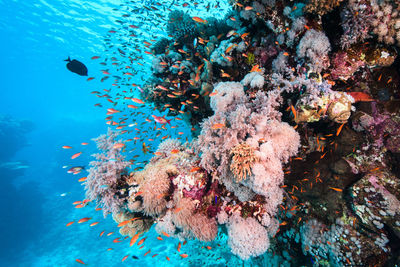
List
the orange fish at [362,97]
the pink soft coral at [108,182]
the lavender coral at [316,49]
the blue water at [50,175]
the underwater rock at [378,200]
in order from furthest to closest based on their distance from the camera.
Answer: the blue water at [50,175]
the pink soft coral at [108,182]
the lavender coral at [316,49]
the orange fish at [362,97]
the underwater rock at [378,200]

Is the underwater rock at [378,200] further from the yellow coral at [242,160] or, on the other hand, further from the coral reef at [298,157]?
the yellow coral at [242,160]

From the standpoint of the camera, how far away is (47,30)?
106 ft

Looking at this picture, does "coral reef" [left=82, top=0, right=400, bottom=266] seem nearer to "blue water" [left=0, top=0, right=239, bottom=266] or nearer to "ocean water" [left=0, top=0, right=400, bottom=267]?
"ocean water" [left=0, top=0, right=400, bottom=267]

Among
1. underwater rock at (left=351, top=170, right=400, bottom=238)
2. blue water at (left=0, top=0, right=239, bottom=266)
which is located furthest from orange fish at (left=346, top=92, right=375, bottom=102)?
blue water at (left=0, top=0, right=239, bottom=266)

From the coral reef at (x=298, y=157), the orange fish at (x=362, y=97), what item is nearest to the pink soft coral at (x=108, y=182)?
the coral reef at (x=298, y=157)

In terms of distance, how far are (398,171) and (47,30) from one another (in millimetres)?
46115

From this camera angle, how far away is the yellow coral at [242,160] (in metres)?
3.42

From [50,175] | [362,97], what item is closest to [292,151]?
[362,97]

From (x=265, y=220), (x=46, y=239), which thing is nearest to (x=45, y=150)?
(x=46, y=239)

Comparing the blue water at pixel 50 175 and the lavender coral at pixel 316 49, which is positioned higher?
the lavender coral at pixel 316 49

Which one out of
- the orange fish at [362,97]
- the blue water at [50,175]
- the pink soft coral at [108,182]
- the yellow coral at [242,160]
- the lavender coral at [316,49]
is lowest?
the blue water at [50,175]

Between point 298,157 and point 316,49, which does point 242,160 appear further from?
point 316,49

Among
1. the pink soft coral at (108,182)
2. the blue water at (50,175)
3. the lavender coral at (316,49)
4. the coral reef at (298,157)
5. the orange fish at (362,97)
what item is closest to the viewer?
the coral reef at (298,157)

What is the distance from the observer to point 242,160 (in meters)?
3.46
